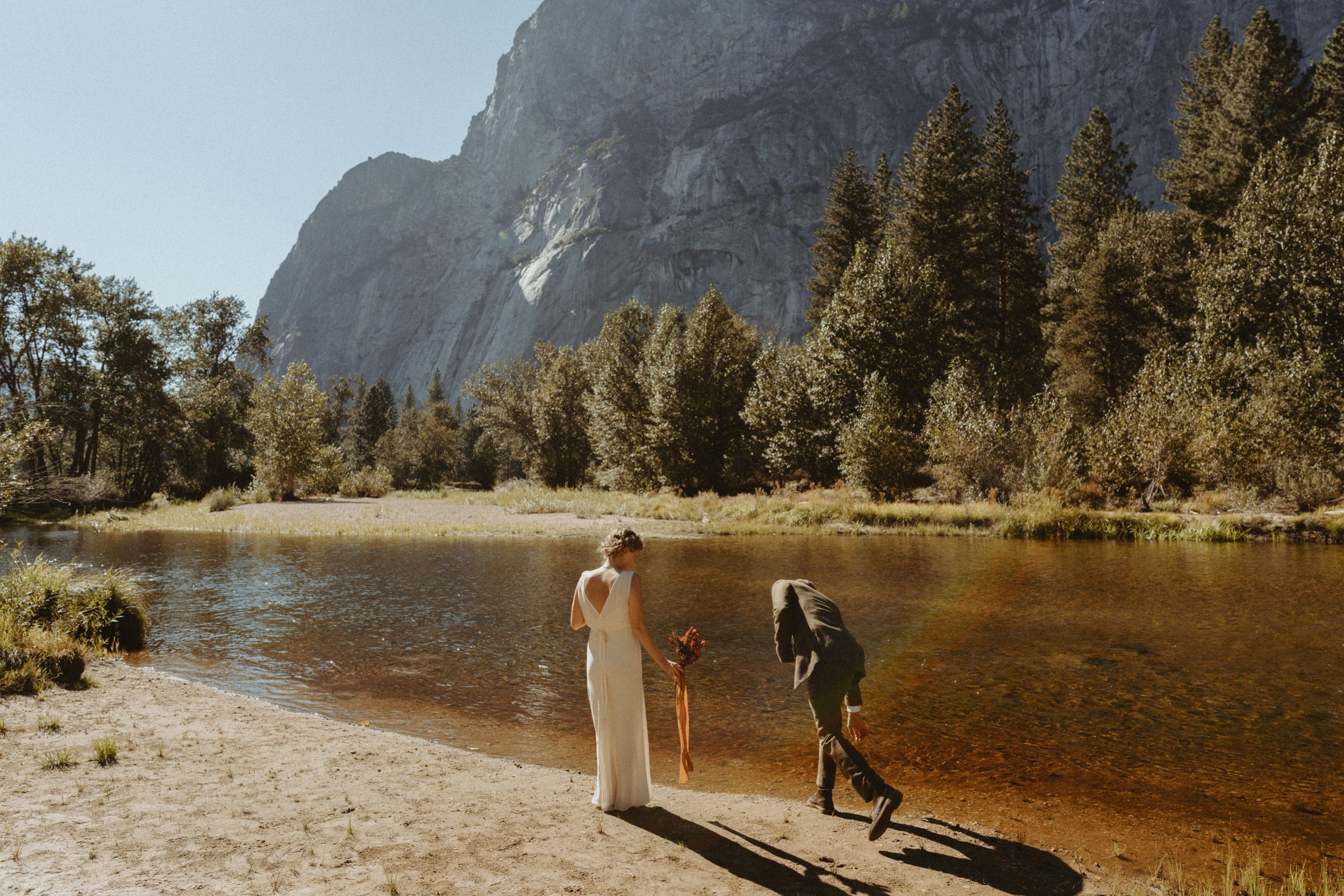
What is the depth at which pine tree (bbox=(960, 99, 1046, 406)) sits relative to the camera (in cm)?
4556

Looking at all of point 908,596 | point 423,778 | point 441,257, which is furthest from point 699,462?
point 441,257

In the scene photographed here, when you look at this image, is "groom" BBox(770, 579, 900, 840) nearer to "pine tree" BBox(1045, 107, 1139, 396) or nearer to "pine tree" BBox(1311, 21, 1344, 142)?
"pine tree" BBox(1045, 107, 1139, 396)

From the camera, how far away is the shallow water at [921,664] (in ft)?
23.2

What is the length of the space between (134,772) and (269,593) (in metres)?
12.3

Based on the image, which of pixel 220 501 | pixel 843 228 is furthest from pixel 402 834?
pixel 843 228

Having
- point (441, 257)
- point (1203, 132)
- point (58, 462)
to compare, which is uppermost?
point (441, 257)

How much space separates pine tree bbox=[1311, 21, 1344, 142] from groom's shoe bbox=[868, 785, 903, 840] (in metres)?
45.6

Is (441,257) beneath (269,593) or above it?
above

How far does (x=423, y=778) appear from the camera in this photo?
625 centimetres

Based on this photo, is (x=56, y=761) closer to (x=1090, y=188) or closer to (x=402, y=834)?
(x=402, y=834)

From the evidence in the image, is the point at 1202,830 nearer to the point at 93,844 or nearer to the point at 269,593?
the point at 93,844

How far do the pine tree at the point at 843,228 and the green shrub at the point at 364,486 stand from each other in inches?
1363

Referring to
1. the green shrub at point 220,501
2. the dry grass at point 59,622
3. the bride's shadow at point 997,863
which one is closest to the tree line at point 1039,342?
the green shrub at point 220,501

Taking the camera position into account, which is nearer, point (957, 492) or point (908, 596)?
point (908, 596)
